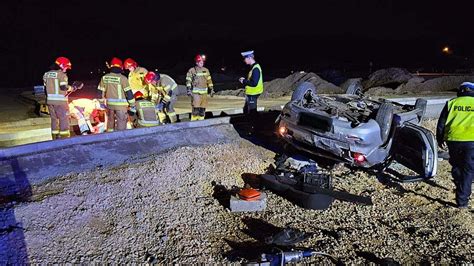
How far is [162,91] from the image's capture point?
8984mm

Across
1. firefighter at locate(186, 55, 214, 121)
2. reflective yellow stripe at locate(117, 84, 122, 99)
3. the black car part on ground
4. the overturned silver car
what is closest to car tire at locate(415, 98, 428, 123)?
the overturned silver car

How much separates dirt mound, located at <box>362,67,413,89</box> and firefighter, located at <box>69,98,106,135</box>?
15.6 meters

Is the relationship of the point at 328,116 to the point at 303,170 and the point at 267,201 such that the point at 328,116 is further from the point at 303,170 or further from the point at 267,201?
the point at 267,201

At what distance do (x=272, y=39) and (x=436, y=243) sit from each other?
67421 millimetres

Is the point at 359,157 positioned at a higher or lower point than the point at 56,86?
lower

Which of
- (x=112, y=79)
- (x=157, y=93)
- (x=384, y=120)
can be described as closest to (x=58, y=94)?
(x=112, y=79)

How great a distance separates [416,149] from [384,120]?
1.98ft

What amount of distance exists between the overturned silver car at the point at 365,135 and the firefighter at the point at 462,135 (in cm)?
27

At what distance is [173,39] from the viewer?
62969 mm

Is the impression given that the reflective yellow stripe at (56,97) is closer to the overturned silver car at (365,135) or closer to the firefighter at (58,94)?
the firefighter at (58,94)

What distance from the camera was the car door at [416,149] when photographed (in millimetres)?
5293

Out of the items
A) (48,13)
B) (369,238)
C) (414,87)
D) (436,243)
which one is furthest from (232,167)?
(48,13)

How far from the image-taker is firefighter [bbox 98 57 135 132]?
7.77 meters

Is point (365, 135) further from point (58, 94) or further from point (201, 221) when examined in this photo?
point (58, 94)
